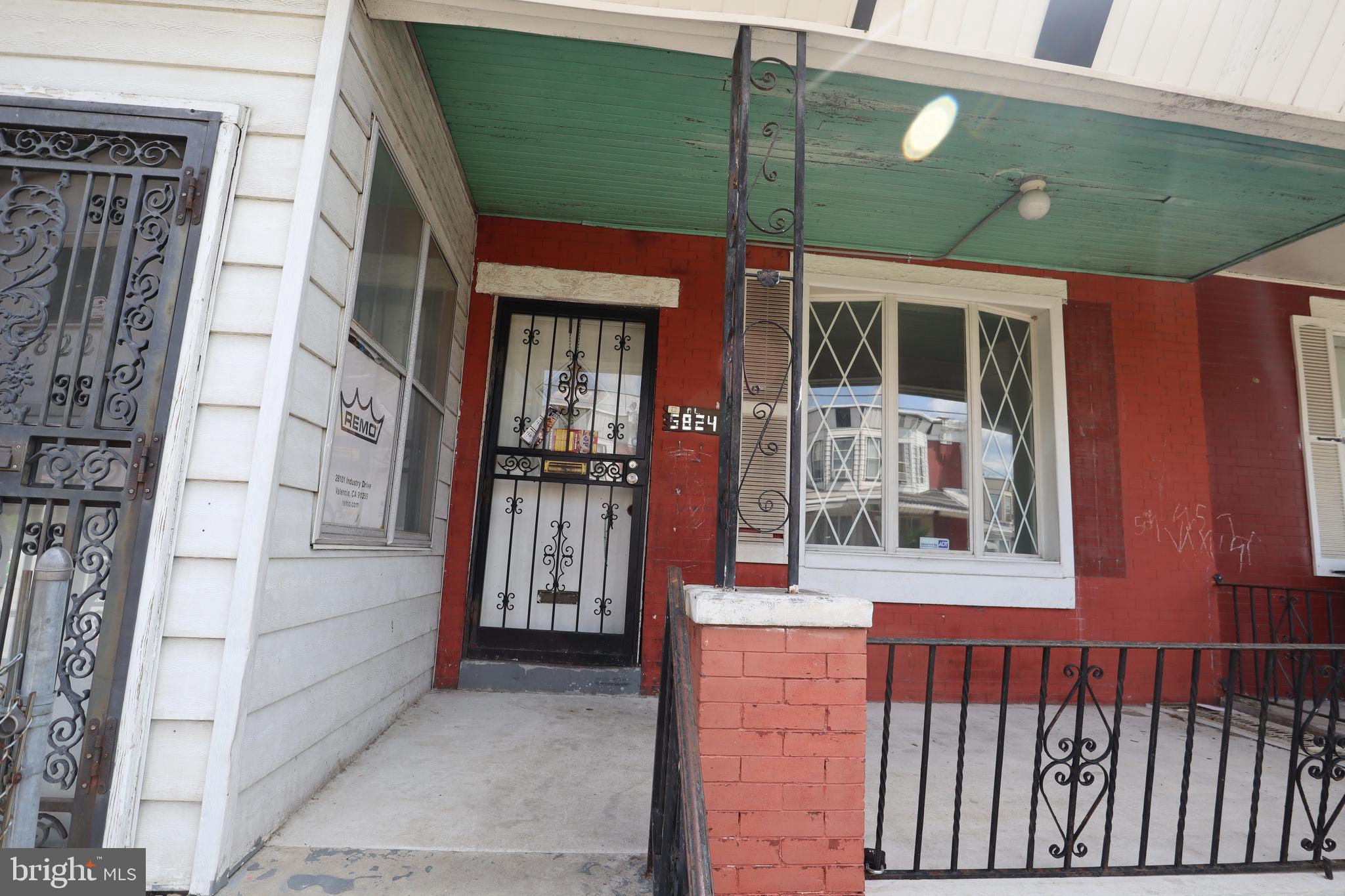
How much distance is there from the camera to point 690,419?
4.66 meters

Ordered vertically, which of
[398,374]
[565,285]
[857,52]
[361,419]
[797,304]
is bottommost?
[361,419]

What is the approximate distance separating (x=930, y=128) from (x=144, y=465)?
375 centimetres

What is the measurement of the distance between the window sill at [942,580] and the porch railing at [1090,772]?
1.25 ft

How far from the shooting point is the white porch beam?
2.53 m

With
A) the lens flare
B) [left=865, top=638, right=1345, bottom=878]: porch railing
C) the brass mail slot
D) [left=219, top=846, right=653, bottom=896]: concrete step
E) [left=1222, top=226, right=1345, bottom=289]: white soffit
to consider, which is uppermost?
[left=1222, top=226, right=1345, bottom=289]: white soffit

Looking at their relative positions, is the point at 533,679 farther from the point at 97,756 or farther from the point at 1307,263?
the point at 1307,263

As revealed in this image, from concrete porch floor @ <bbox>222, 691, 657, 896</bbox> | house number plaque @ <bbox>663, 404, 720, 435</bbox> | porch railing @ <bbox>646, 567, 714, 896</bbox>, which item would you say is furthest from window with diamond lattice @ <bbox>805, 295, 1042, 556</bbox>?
porch railing @ <bbox>646, 567, 714, 896</bbox>

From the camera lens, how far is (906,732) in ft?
12.7

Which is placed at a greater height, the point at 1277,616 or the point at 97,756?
the point at 1277,616

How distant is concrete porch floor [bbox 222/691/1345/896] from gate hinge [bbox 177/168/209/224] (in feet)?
6.86

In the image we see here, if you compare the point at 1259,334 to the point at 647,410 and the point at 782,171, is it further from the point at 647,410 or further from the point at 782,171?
the point at 647,410

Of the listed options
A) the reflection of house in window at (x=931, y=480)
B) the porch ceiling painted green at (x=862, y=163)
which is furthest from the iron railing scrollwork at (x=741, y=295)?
the reflection of house in window at (x=931, y=480)

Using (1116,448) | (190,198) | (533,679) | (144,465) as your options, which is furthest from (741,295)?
(1116,448)
